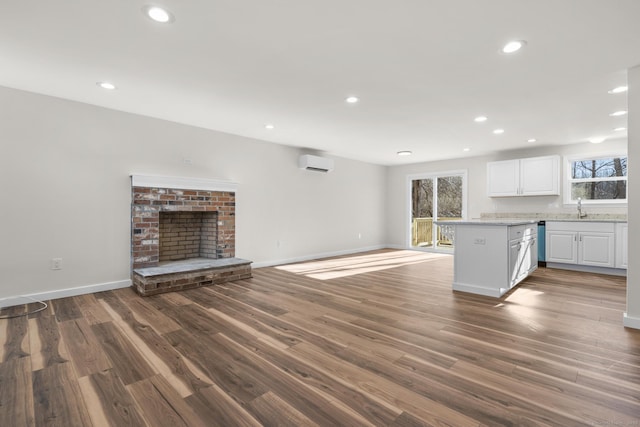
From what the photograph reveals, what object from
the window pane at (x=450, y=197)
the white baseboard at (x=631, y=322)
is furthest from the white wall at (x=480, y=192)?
the white baseboard at (x=631, y=322)

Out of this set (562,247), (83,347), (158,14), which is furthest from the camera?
(562,247)

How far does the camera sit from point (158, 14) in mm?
1950

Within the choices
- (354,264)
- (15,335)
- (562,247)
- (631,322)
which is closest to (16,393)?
(15,335)

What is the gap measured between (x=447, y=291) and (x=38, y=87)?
16.9 feet

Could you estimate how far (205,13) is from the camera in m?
1.95

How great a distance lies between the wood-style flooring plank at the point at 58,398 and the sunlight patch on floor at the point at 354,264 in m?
3.10

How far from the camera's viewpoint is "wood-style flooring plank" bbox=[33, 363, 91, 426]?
149 centimetres

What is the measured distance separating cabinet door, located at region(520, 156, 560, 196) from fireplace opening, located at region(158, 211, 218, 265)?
5.79 m

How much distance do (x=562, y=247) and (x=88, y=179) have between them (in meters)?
7.28

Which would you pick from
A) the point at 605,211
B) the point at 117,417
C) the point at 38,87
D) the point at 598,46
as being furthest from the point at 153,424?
the point at 605,211

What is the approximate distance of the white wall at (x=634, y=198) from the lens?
264 centimetres

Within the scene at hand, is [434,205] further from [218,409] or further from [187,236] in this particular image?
[218,409]

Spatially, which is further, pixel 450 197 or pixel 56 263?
pixel 450 197

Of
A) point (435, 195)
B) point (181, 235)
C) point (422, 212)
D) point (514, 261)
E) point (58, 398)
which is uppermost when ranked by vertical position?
point (435, 195)
